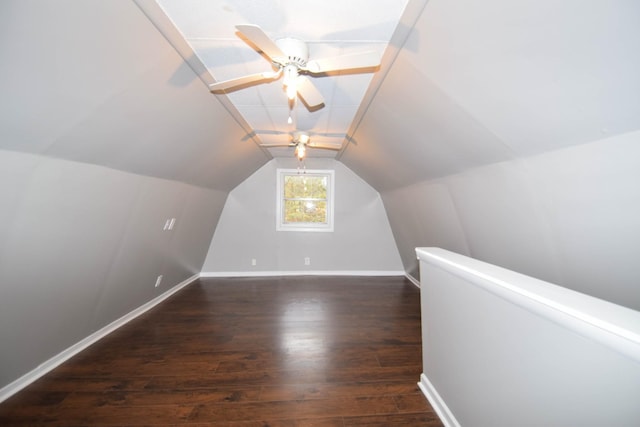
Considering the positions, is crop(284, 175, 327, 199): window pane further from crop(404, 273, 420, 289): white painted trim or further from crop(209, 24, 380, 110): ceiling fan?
crop(209, 24, 380, 110): ceiling fan

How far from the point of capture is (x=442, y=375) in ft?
5.04

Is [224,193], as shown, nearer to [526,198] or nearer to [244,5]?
[244,5]

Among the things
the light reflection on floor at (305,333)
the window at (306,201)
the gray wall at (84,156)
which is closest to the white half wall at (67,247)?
the gray wall at (84,156)

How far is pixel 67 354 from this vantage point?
2125 mm

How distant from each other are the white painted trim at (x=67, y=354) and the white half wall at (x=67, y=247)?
0.04m

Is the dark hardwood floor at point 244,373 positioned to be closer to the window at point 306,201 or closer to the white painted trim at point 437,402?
the white painted trim at point 437,402

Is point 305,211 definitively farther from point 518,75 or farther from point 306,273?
point 518,75

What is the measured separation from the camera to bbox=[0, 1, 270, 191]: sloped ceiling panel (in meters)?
0.88

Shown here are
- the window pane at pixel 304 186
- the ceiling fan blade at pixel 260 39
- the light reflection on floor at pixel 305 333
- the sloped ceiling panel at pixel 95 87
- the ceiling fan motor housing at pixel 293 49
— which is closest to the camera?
the sloped ceiling panel at pixel 95 87

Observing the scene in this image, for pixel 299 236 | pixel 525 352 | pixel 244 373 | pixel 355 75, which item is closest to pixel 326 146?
pixel 355 75

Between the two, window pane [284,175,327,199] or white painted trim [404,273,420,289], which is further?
window pane [284,175,327,199]

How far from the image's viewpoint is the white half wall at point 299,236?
4.67 m

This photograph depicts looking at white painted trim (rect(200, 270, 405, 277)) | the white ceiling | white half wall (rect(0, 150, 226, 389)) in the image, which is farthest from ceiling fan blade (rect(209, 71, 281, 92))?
white painted trim (rect(200, 270, 405, 277))

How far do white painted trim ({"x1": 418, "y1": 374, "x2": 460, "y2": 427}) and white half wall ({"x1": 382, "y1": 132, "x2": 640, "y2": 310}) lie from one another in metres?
1.11
